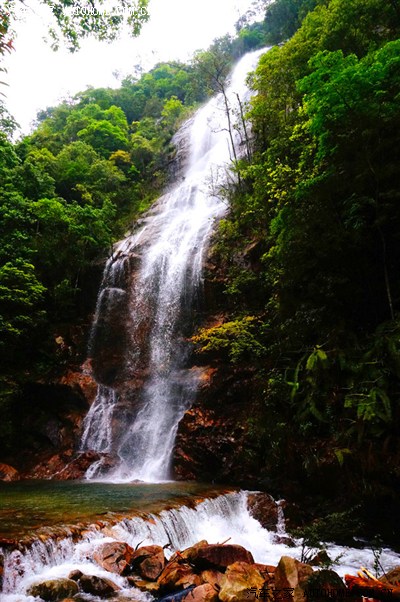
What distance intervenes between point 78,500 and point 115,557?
3089mm

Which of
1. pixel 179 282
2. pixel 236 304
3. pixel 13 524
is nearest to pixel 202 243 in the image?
pixel 179 282

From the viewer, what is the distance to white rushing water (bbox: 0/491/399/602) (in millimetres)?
5016

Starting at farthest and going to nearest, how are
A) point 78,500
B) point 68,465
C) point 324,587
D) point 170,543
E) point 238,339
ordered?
point 68,465
point 238,339
point 78,500
point 170,543
point 324,587

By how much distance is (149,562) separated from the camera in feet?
18.0

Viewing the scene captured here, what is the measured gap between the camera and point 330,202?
9.07 metres

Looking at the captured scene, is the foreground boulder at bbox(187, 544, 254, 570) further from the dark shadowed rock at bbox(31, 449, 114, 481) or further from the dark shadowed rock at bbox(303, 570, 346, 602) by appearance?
the dark shadowed rock at bbox(31, 449, 114, 481)

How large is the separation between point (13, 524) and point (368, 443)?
6.59 m

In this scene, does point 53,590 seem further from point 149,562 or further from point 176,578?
point 176,578

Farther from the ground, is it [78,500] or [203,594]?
[78,500]

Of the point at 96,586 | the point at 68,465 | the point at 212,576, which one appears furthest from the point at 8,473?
the point at 212,576

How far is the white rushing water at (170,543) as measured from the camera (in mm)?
5016

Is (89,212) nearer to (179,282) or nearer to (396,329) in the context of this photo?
(179,282)

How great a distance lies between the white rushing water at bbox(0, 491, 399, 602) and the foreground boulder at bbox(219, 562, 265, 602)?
3.79ft

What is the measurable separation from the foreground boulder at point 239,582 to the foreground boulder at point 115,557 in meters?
1.60
